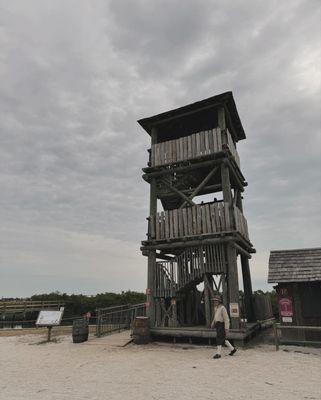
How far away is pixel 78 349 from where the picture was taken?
12086mm

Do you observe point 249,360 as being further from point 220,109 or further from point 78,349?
point 220,109

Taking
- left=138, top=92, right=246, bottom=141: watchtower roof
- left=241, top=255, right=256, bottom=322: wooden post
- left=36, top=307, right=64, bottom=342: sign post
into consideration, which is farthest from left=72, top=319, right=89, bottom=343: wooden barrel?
left=138, top=92, right=246, bottom=141: watchtower roof

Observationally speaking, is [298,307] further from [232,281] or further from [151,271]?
[151,271]

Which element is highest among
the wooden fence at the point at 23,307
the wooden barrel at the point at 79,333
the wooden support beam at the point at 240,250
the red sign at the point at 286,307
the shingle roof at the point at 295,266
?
the wooden support beam at the point at 240,250

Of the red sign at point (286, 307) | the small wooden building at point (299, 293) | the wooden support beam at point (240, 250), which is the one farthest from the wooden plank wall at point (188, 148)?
the red sign at point (286, 307)

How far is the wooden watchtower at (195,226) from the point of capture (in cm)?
1302

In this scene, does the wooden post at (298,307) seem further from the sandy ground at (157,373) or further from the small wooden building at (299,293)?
the sandy ground at (157,373)

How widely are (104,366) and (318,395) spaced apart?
5.50 metres

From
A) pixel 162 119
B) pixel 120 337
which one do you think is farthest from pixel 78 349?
pixel 162 119

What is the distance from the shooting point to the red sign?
39.7 ft

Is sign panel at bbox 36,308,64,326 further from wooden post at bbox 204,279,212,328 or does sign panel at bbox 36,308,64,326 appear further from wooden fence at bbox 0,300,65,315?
wooden fence at bbox 0,300,65,315

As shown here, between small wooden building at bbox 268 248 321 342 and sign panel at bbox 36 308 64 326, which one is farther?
sign panel at bbox 36 308 64 326

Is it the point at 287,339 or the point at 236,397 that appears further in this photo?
the point at 287,339

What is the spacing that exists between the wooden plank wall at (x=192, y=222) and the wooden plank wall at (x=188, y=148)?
2449 millimetres
